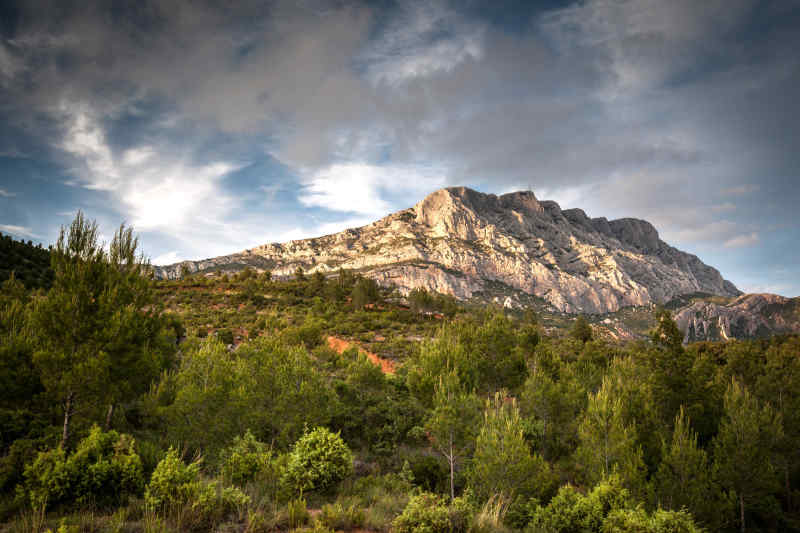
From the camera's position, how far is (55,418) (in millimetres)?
9133

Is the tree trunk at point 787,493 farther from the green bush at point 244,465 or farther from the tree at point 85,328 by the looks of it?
the tree at point 85,328

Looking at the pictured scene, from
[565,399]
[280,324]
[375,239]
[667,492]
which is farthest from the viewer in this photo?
[375,239]

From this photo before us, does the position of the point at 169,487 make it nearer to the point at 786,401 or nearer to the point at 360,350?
the point at 360,350

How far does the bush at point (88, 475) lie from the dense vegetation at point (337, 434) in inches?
1.7

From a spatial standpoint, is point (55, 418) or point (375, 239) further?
point (375, 239)

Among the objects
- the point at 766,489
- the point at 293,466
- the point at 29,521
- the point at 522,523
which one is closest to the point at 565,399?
the point at 766,489

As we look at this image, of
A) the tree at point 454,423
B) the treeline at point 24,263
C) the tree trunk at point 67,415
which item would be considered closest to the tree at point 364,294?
the treeline at point 24,263

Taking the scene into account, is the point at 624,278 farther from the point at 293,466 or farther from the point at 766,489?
the point at 293,466

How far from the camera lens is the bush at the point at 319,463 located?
30.8ft

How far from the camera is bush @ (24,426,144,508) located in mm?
6664

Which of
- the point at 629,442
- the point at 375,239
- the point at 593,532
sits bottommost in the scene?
the point at 593,532

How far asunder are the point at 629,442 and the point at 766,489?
26.5 feet

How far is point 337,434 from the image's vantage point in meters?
10.6

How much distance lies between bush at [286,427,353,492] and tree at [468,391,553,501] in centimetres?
499
